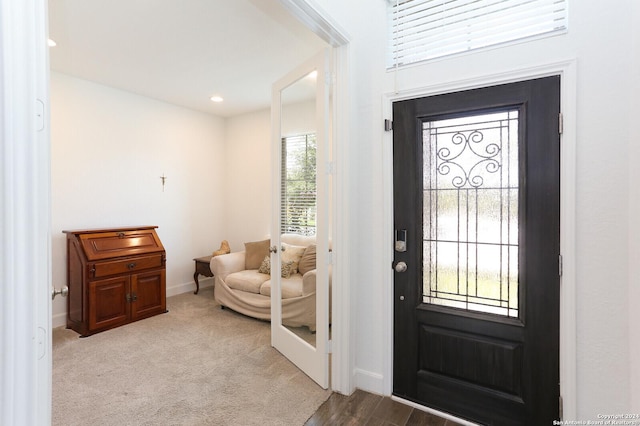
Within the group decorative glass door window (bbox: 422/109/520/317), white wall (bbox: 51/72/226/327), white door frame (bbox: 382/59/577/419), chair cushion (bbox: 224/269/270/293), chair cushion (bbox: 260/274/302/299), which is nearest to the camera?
white door frame (bbox: 382/59/577/419)

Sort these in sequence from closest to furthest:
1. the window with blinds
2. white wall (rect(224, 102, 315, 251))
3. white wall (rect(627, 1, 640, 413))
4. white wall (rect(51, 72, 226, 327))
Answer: white wall (rect(627, 1, 640, 413))
the window with blinds
white wall (rect(51, 72, 226, 327))
white wall (rect(224, 102, 315, 251))

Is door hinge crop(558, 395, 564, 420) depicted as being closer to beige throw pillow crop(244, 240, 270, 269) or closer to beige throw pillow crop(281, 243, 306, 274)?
beige throw pillow crop(281, 243, 306, 274)

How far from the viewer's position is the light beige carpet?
2.04m

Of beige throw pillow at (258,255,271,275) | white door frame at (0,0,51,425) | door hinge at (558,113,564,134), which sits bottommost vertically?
beige throw pillow at (258,255,271,275)

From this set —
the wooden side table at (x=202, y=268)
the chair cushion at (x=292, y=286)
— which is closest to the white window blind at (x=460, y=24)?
the chair cushion at (x=292, y=286)

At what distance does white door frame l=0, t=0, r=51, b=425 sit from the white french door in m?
1.67

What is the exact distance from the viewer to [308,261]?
262cm

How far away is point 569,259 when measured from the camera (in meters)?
1.67

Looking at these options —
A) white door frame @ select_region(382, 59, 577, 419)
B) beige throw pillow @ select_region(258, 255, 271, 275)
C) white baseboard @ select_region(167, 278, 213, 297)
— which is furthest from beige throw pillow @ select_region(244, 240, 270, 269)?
white door frame @ select_region(382, 59, 577, 419)

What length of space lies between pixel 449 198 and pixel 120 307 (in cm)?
351

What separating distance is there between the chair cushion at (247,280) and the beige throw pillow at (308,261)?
1118 mm

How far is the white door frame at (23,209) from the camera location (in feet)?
2.22

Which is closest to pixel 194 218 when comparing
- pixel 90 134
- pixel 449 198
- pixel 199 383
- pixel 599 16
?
pixel 90 134

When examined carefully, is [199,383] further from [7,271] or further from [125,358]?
[7,271]
